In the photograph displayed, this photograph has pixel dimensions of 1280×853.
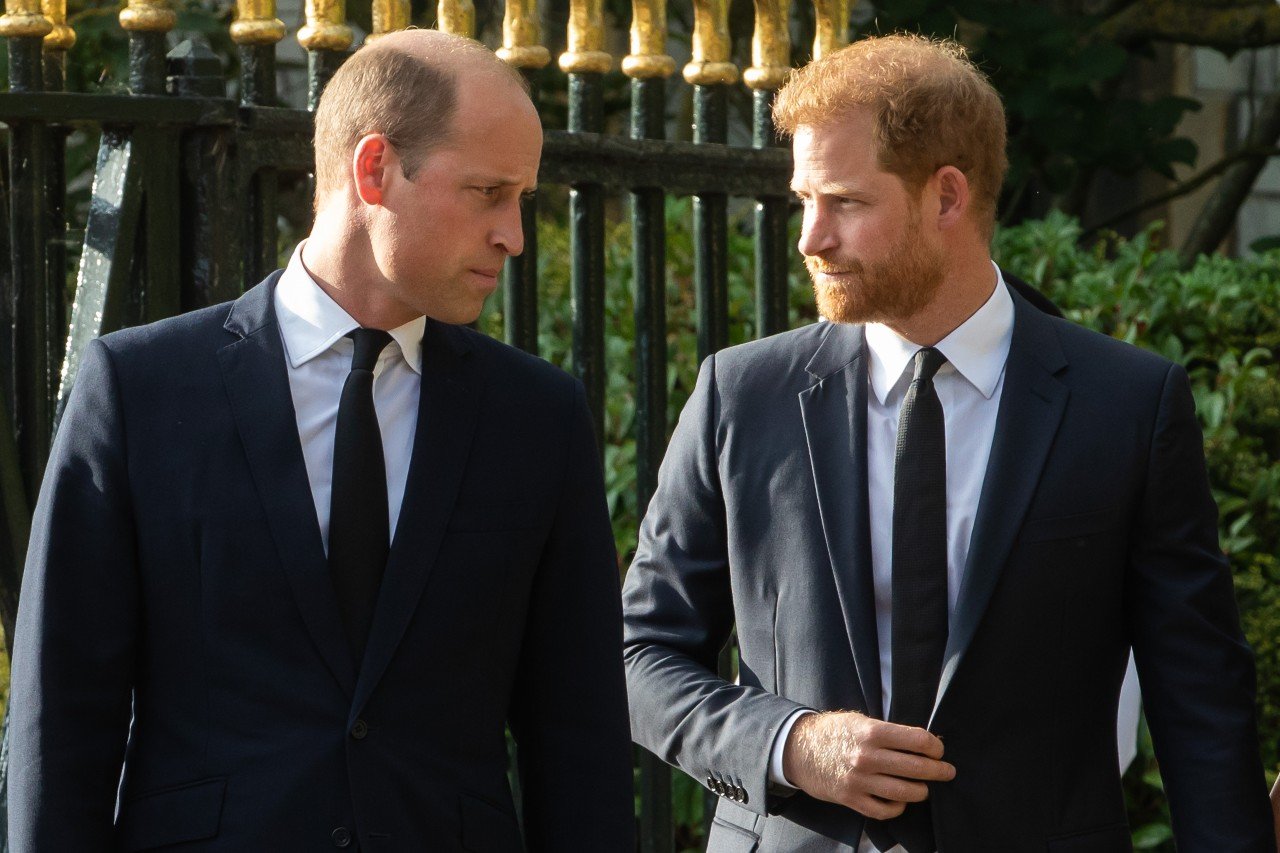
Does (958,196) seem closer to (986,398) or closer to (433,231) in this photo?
(986,398)

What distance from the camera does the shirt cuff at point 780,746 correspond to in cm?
269

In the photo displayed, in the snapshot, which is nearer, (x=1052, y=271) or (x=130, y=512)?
(x=130, y=512)

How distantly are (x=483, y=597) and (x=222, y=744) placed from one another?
1.26 feet

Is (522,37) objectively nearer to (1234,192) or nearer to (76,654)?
(76,654)

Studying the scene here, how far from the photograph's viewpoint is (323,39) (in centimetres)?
334

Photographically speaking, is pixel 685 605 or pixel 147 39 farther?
pixel 147 39

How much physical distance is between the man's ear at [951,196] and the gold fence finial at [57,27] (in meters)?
1.48

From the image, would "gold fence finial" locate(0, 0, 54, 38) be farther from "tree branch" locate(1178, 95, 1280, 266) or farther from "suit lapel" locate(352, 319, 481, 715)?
"tree branch" locate(1178, 95, 1280, 266)

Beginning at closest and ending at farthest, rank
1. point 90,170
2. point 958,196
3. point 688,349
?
1. point 958,196
2. point 688,349
3. point 90,170

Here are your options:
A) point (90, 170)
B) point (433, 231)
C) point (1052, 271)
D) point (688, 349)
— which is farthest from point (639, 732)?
point (90, 170)

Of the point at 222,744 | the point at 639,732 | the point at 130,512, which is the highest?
the point at 130,512

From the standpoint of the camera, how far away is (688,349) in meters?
4.80

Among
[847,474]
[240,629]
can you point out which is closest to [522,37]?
[847,474]

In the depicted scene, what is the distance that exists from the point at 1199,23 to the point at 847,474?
4797mm
